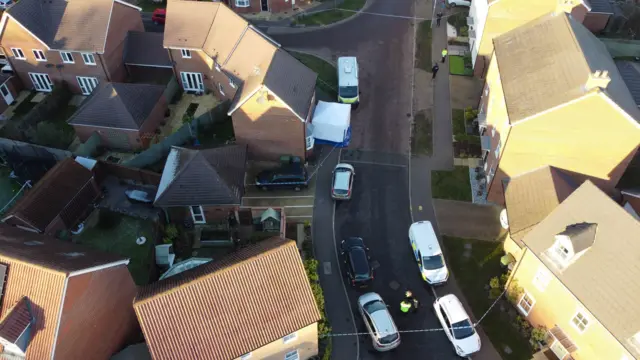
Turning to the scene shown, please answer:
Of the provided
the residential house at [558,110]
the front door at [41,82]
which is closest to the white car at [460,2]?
the residential house at [558,110]

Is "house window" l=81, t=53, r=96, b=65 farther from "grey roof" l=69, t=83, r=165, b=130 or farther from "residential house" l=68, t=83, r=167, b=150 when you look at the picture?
"grey roof" l=69, t=83, r=165, b=130

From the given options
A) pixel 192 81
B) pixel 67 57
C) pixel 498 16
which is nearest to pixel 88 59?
pixel 67 57

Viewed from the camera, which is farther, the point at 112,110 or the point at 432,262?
the point at 112,110

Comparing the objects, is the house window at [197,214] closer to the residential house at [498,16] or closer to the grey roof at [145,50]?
the grey roof at [145,50]

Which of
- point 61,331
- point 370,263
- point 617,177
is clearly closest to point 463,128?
point 617,177

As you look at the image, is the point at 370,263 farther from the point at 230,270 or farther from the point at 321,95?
the point at 321,95

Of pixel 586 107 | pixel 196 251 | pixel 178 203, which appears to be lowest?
pixel 196 251

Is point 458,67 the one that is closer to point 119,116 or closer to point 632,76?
point 632,76
